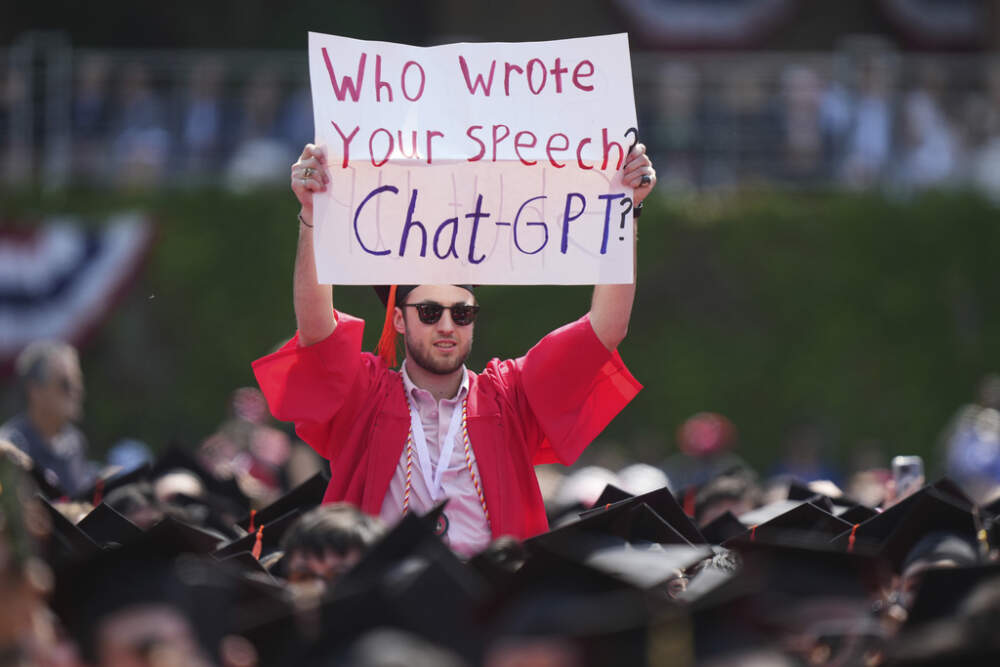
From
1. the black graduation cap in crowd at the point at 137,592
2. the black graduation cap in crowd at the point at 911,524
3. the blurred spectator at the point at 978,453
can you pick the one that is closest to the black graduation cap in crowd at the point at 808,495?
the black graduation cap in crowd at the point at 911,524

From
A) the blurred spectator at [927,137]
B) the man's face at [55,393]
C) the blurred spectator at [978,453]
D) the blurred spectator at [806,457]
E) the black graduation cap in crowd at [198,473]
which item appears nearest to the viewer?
the black graduation cap in crowd at [198,473]

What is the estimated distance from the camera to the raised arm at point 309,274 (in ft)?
13.4

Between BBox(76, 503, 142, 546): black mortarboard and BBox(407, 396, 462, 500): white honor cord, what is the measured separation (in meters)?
0.88

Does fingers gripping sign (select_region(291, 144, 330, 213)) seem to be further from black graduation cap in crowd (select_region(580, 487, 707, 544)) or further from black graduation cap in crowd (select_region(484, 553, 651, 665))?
black graduation cap in crowd (select_region(484, 553, 651, 665))

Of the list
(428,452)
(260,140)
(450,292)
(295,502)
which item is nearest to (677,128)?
(260,140)

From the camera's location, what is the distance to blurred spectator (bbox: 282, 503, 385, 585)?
3.33 metres

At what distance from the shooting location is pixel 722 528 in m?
4.82

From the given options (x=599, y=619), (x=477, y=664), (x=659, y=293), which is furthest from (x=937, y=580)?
(x=659, y=293)

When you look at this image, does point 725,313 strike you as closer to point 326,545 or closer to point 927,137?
point 927,137

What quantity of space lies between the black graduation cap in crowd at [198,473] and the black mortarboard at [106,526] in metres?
1.46

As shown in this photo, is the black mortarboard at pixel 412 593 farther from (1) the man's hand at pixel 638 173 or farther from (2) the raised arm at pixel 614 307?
(1) the man's hand at pixel 638 173

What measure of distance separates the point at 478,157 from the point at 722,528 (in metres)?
1.53

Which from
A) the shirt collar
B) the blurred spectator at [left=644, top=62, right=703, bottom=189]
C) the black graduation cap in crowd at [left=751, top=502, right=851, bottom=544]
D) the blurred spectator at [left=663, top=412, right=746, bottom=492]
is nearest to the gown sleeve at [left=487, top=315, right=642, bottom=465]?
the shirt collar

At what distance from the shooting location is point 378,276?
167 inches
